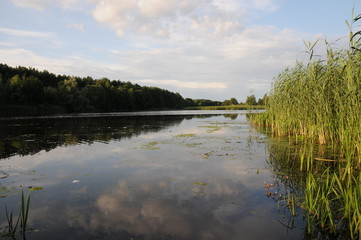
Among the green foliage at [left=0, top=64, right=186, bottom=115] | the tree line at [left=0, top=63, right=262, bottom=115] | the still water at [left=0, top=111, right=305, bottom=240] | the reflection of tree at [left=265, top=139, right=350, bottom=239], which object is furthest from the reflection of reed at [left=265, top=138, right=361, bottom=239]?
the green foliage at [left=0, top=64, right=186, bottom=115]

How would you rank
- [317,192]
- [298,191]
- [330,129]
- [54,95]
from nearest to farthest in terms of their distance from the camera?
1. [317,192]
2. [298,191]
3. [330,129]
4. [54,95]

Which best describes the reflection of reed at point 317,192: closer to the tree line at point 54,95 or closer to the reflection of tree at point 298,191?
the reflection of tree at point 298,191

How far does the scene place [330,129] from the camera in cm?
1137

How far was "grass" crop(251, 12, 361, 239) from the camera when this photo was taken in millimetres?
5582

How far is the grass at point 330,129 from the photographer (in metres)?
5.58

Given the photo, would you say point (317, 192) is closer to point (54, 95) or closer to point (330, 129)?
point (330, 129)

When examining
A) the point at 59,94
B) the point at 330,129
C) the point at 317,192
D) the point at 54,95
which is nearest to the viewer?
the point at 317,192

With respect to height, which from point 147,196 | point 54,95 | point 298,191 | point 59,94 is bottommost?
point 147,196

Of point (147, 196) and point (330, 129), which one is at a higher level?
point (330, 129)

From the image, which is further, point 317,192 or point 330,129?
point 330,129

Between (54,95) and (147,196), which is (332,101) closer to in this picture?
(147,196)

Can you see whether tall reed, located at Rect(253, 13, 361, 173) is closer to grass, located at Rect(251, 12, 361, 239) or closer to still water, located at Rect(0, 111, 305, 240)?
grass, located at Rect(251, 12, 361, 239)

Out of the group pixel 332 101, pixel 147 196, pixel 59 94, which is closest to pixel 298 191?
pixel 147 196

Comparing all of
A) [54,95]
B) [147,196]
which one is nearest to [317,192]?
[147,196]
